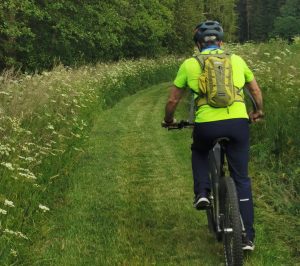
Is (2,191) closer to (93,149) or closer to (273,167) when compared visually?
(273,167)

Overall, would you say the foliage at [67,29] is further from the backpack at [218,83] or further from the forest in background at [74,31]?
the backpack at [218,83]

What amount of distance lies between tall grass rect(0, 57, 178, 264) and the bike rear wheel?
5.77ft

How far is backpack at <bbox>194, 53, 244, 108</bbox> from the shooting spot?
4.30 meters

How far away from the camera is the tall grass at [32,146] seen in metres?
5.06

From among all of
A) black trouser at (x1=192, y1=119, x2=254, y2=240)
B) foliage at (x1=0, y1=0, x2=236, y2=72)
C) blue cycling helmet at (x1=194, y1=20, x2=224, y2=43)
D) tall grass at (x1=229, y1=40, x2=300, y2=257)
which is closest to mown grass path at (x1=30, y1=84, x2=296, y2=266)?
black trouser at (x1=192, y1=119, x2=254, y2=240)

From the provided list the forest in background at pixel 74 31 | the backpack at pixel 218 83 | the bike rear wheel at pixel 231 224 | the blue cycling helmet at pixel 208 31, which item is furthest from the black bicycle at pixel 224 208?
the forest in background at pixel 74 31

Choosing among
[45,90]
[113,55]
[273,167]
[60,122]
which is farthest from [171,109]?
[113,55]

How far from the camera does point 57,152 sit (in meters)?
7.75

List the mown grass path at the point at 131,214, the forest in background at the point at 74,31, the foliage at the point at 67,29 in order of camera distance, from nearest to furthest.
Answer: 1. the mown grass path at the point at 131,214
2. the foliage at the point at 67,29
3. the forest in background at the point at 74,31

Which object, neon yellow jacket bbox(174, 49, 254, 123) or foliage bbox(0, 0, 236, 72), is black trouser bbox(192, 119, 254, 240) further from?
foliage bbox(0, 0, 236, 72)

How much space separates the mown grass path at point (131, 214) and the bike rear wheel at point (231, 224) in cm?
57

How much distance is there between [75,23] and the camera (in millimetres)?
22453

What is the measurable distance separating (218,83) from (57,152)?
4.15 meters

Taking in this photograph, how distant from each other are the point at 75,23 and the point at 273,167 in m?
16.8
